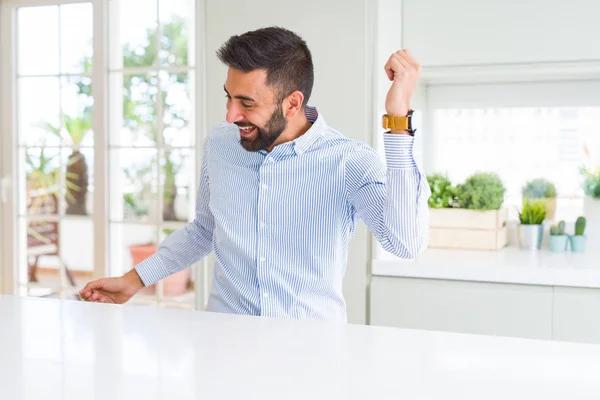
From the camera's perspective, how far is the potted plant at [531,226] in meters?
3.05

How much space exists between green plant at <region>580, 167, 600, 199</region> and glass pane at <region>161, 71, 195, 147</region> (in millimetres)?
1749

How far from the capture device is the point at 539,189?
3221mm

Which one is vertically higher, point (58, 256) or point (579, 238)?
point (579, 238)

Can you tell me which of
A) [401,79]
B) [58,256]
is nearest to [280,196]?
[401,79]

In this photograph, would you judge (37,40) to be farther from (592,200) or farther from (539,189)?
(592,200)

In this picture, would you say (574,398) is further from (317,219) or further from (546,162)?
(546,162)

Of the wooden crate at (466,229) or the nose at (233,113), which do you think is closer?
the nose at (233,113)

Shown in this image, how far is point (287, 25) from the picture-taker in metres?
2.79

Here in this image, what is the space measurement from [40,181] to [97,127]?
0.60 metres

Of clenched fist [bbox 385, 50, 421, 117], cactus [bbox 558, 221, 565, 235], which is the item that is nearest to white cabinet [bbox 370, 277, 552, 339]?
cactus [bbox 558, 221, 565, 235]

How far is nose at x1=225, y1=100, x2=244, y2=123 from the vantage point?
1700mm

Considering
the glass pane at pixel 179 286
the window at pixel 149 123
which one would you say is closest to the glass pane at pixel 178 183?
the window at pixel 149 123

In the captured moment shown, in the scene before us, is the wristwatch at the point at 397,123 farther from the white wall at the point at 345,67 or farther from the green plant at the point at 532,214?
the green plant at the point at 532,214

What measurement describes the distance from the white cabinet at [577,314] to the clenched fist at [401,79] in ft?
4.28
